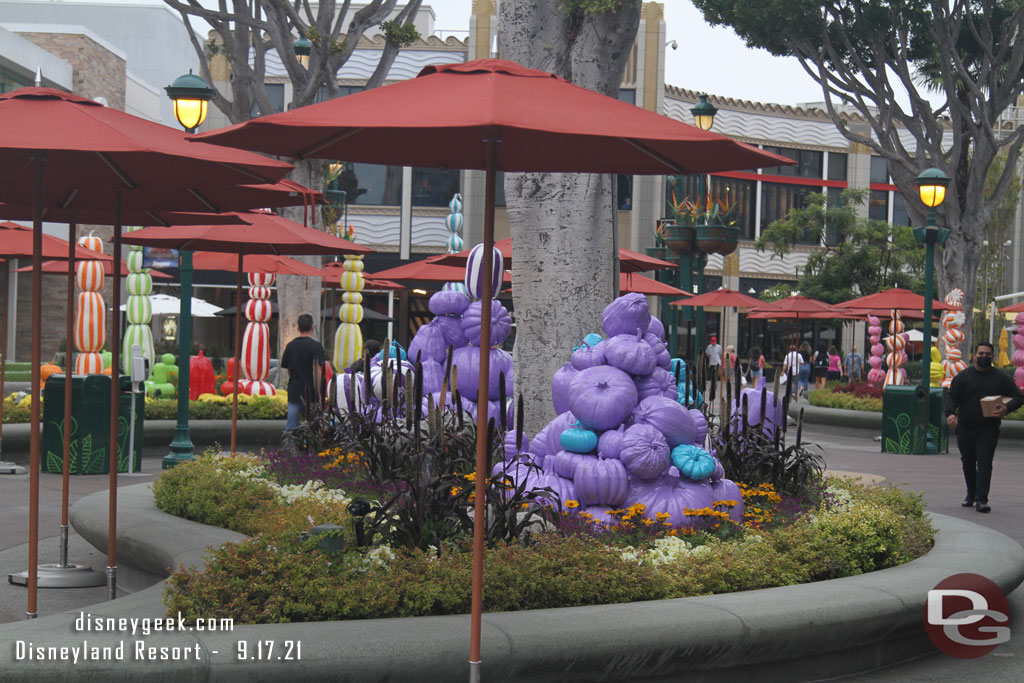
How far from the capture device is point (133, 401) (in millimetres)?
12664

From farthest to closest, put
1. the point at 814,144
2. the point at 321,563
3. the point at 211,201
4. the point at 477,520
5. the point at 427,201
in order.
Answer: the point at 814,144 < the point at 427,201 < the point at 211,201 < the point at 321,563 < the point at 477,520

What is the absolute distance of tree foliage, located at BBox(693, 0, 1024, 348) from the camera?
25.5 metres

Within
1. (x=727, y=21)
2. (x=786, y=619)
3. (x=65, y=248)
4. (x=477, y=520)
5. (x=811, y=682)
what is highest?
(x=727, y=21)

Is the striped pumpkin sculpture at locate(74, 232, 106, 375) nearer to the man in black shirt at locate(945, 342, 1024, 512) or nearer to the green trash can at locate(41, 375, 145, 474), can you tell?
the green trash can at locate(41, 375, 145, 474)

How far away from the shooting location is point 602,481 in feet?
24.3

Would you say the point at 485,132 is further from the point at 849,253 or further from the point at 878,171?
the point at 878,171

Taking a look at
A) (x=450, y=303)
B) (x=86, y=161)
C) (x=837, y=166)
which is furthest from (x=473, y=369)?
(x=837, y=166)

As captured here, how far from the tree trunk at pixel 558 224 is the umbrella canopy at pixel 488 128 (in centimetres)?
376

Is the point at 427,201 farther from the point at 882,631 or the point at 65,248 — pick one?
the point at 882,631

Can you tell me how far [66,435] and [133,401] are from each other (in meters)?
6.30

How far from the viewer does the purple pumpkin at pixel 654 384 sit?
7914 millimetres

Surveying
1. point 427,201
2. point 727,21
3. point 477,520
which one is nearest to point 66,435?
point 477,520

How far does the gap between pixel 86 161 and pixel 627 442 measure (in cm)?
361

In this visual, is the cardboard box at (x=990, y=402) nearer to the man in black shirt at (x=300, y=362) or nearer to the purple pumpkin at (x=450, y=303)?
the purple pumpkin at (x=450, y=303)
